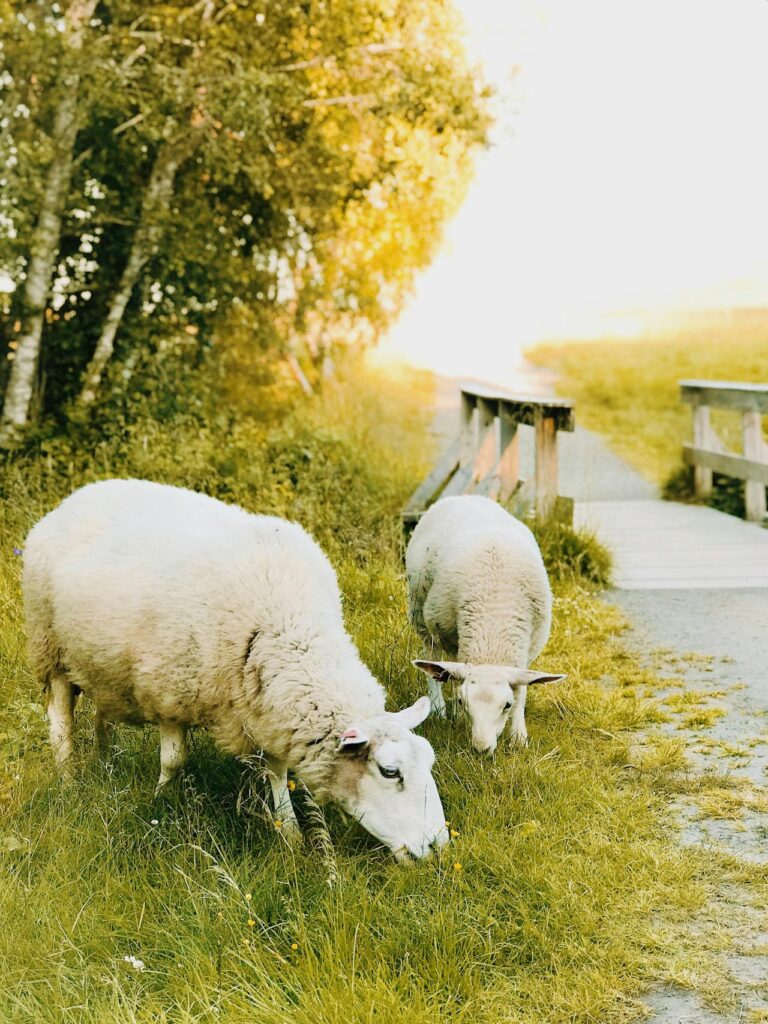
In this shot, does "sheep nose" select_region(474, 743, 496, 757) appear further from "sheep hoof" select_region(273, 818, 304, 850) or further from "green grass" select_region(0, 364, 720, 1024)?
"sheep hoof" select_region(273, 818, 304, 850)

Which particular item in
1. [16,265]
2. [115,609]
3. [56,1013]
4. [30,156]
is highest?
[30,156]

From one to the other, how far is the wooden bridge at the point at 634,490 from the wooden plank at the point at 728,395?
0.01m

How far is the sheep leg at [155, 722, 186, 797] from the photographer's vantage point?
4492 millimetres

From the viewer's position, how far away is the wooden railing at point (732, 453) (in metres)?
10.6

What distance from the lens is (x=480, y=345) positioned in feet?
82.2

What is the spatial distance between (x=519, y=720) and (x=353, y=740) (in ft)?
5.38

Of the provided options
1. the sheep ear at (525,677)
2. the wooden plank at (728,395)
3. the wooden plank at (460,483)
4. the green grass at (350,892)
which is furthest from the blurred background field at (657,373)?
the green grass at (350,892)

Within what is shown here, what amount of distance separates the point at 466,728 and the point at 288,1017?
2068 mm

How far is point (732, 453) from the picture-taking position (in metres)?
11.5

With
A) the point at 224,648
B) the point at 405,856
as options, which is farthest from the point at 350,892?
the point at 224,648

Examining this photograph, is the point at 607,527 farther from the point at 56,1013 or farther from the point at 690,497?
the point at 56,1013

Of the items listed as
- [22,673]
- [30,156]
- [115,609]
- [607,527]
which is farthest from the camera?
[607,527]

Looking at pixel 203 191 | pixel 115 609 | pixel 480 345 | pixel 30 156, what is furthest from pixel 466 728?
pixel 480 345

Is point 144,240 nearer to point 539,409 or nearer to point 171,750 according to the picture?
point 539,409
